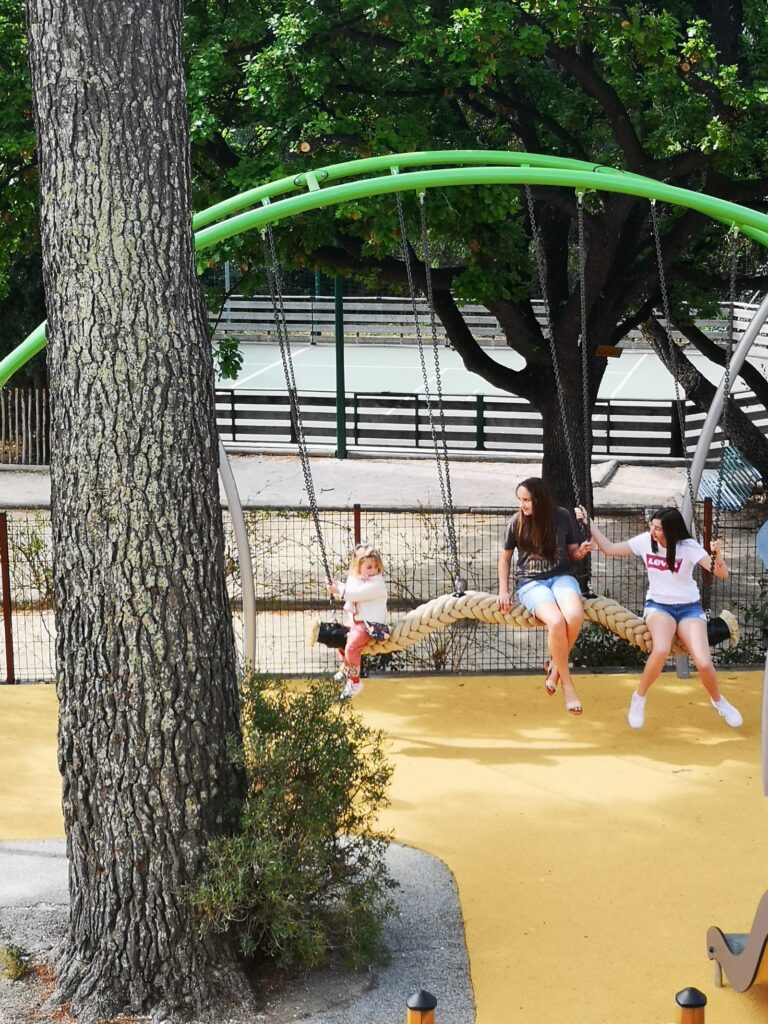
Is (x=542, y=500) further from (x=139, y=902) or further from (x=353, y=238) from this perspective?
(x=353, y=238)

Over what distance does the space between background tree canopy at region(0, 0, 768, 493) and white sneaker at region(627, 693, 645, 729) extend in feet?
14.1

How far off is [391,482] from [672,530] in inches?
442

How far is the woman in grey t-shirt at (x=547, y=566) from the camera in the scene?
28.3 feet

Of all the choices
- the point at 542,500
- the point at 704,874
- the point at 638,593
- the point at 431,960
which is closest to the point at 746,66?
the point at 638,593

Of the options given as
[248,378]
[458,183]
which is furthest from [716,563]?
[248,378]

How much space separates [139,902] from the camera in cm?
559

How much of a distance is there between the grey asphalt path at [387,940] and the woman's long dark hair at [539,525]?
94.5 inches

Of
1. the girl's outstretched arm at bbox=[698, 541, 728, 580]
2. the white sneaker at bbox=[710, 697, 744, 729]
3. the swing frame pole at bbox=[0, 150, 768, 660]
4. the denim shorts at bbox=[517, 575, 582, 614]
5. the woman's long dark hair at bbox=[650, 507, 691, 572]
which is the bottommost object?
the white sneaker at bbox=[710, 697, 744, 729]

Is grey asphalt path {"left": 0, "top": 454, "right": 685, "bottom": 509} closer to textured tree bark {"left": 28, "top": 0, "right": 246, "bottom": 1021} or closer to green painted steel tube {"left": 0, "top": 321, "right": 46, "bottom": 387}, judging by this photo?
green painted steel tube {"left": 0, "top": 321, "right": 46, "bottom": 387}

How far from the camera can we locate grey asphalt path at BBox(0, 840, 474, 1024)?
5.55 m

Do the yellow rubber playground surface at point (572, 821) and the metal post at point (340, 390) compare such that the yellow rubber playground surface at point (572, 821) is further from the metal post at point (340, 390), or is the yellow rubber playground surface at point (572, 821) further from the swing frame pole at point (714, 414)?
Result: the metal post at point (340, 390)

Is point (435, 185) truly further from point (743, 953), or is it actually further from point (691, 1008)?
point (691, 1008)

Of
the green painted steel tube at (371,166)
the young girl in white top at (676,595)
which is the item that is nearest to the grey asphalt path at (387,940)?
the young girl in white top at (676,595)

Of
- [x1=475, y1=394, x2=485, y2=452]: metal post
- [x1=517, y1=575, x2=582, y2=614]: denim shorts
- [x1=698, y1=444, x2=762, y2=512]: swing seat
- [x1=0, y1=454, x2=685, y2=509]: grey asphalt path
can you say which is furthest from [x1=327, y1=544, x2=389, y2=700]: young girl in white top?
[x1=475, y1=394, x2=485, y2=452]: metal post
